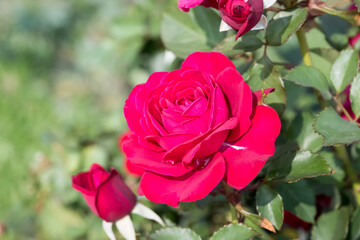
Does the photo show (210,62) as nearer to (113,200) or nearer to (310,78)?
(310,78)

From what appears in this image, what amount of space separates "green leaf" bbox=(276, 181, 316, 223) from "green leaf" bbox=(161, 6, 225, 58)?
0.24 m

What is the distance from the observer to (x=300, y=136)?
28.3 inches

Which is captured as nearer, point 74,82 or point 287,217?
point 287,217

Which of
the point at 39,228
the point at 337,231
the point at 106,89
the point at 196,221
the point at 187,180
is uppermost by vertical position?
the point at 187,180

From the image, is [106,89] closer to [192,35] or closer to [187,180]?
[192,35]

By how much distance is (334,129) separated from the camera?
552mm

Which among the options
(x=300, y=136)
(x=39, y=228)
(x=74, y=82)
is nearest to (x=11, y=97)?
(x=74, y=82)

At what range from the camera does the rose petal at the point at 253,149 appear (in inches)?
19.7

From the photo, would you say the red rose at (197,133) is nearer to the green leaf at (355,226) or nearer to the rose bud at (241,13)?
the rose bud at (241,13)

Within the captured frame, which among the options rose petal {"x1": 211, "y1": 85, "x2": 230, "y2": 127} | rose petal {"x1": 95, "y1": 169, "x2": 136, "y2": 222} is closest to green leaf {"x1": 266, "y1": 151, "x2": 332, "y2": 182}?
rose petal {"x1": 211, "y1": 85, "x2": 230, "y2": 127}

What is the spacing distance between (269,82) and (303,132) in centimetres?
15

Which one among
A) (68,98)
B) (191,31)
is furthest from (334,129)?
(68,98)

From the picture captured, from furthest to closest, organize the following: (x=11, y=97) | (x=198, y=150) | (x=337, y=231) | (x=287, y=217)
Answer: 1. (x=11, y=97)
2. (x=287, y=217)
3. (x=337, y=231)
4. (x=198, y=150)

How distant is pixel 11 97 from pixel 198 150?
7.33 feet
